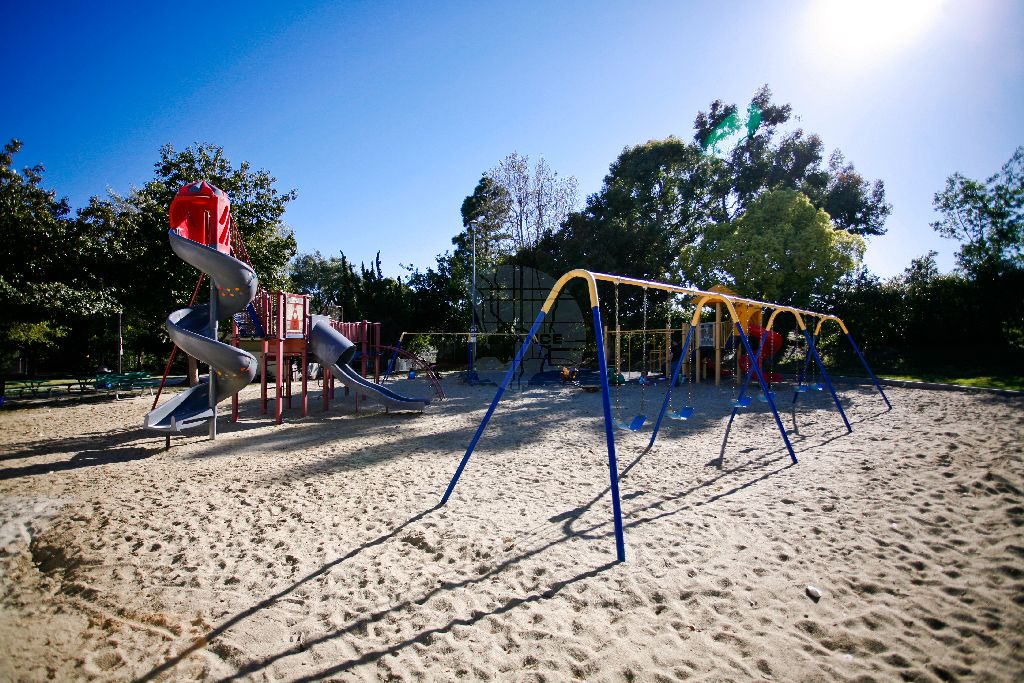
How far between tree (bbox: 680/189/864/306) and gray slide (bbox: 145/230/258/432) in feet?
56.8

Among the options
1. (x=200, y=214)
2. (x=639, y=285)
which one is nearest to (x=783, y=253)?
(x=639, y=285)

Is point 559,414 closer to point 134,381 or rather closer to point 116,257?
point 134,381

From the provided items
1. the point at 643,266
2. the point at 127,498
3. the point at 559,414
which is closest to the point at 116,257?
the point at 127,498

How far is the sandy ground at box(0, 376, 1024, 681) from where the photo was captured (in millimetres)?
2553

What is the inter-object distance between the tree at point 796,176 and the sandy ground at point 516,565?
2248 centimetres

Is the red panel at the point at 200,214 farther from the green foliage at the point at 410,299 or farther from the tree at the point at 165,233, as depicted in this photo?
the green foliage at the point at 410,299

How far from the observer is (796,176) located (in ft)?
84.7

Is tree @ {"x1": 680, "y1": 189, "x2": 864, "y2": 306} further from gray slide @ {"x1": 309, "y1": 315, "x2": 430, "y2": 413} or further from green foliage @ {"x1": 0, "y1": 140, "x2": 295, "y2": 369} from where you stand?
green foliage @ {"x1": 0, "y1": 140, "x2": 295, "y2": 369}

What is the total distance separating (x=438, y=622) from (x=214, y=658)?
122 cm

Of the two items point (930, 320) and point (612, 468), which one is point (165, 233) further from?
point (930, 320)

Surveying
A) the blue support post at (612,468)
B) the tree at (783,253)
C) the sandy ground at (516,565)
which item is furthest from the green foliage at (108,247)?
the tree at (783,253)

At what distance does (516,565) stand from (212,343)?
22.6 feet

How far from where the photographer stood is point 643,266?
25.3m

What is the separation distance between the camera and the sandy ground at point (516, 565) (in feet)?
8.38
